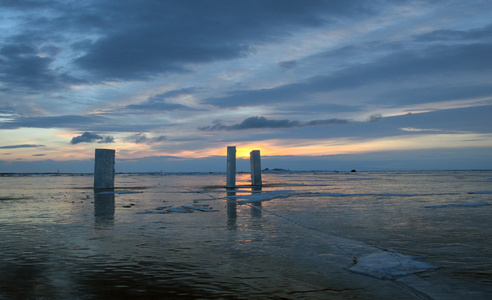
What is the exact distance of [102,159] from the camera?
24391 mm

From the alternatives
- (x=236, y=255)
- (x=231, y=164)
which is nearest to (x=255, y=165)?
(x=231, y=164)

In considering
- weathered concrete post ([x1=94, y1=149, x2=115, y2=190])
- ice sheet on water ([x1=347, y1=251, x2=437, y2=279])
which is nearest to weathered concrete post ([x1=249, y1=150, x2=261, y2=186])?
weathered concrete post ([x1=94, y1=149, x2=115, y2=190])

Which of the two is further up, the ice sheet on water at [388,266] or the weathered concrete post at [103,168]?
the weathered concrete post at [103,168]

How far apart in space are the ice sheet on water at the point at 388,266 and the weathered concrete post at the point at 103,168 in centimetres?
2179

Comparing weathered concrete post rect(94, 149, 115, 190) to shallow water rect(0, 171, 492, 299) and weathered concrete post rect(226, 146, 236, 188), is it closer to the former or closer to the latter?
weathered concrete post rect(226, 146, 236, 188)


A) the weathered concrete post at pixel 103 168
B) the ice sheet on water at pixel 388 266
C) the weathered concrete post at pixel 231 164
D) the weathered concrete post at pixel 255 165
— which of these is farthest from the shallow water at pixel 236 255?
the weathered concrete post at pixel 255 165

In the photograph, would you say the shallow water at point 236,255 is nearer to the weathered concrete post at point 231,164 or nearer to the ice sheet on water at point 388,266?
→ the ice sheet on water at point 388,266

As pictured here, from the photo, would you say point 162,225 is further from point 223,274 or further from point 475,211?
point 475,211

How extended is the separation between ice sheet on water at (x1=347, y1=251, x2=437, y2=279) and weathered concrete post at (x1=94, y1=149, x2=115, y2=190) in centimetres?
2179

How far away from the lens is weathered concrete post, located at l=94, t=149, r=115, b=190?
958 inches

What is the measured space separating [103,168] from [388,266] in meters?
22.5

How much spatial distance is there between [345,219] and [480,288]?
227 inches

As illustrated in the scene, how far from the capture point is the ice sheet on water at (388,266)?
4.75m

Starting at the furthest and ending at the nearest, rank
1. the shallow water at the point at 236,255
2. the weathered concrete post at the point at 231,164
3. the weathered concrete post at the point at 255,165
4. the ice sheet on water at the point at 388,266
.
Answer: the weathered concrete post at the point at 255,165
the weathered concrete post at the point at 231,164
the ice sheet on water at the point at 388,266
the shallow water at the point at 236,255
